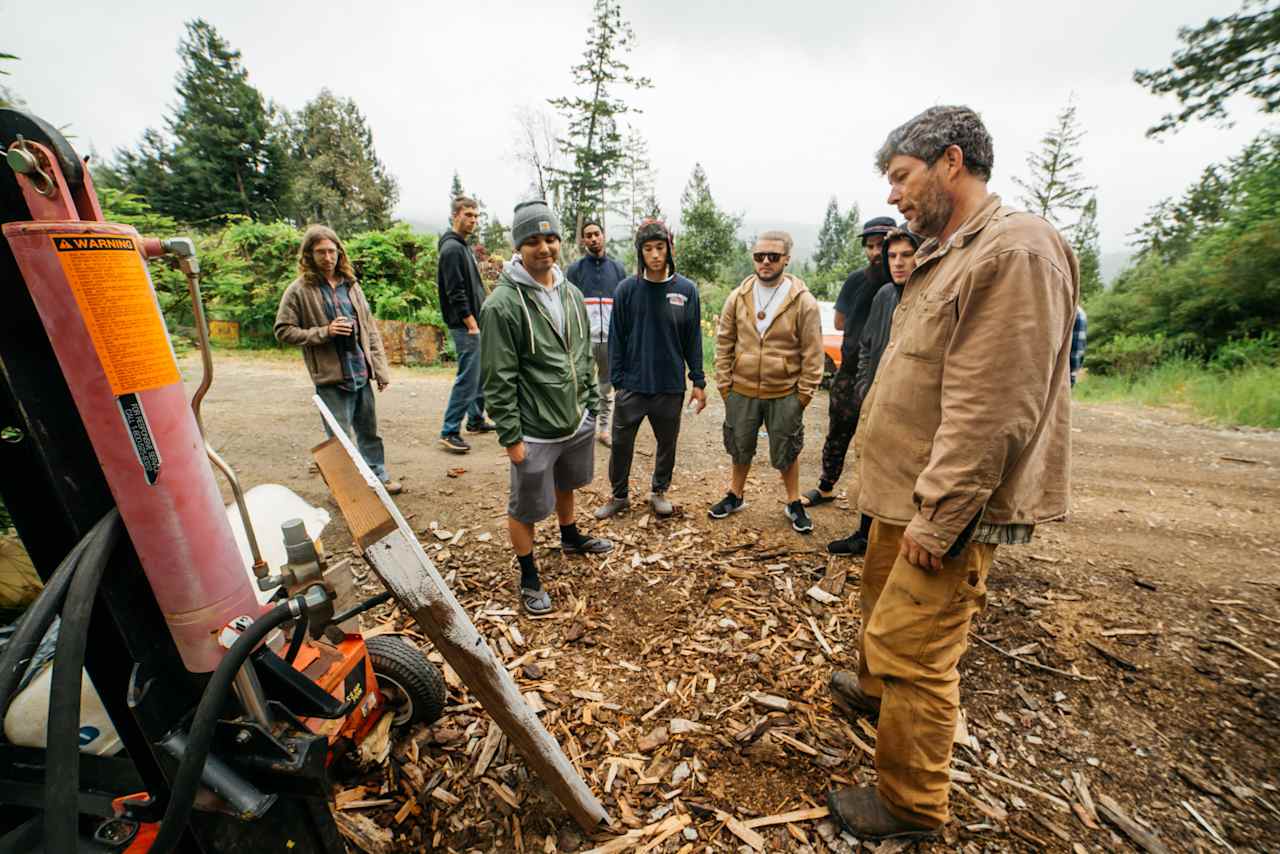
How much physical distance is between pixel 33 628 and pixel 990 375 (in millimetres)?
2338

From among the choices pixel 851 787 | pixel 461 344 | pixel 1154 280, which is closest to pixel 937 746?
pixel 851 787

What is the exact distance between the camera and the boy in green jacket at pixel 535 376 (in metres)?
2.93

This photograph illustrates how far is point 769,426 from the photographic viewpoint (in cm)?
412

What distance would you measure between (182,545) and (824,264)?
83291 mm

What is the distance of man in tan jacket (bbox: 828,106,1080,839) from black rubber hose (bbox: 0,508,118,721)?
2168mm

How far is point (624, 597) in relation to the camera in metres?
3.41

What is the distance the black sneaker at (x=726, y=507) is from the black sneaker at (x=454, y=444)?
3009 mm

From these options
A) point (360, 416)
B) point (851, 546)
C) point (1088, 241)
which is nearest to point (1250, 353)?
point (851, 546)

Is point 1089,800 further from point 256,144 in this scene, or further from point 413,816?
point 256,144

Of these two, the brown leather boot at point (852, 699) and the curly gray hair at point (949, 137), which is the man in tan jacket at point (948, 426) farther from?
the brown leather boot at point (852, 699)

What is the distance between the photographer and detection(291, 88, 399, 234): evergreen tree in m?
28.3

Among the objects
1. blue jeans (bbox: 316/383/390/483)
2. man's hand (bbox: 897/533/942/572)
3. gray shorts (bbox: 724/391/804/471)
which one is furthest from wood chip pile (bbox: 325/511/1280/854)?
blue jeans (bbox: 316/383/390/483)

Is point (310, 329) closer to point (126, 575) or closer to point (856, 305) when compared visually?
point (126, 575)

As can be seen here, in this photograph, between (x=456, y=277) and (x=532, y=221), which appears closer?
(x=532, y=221)
